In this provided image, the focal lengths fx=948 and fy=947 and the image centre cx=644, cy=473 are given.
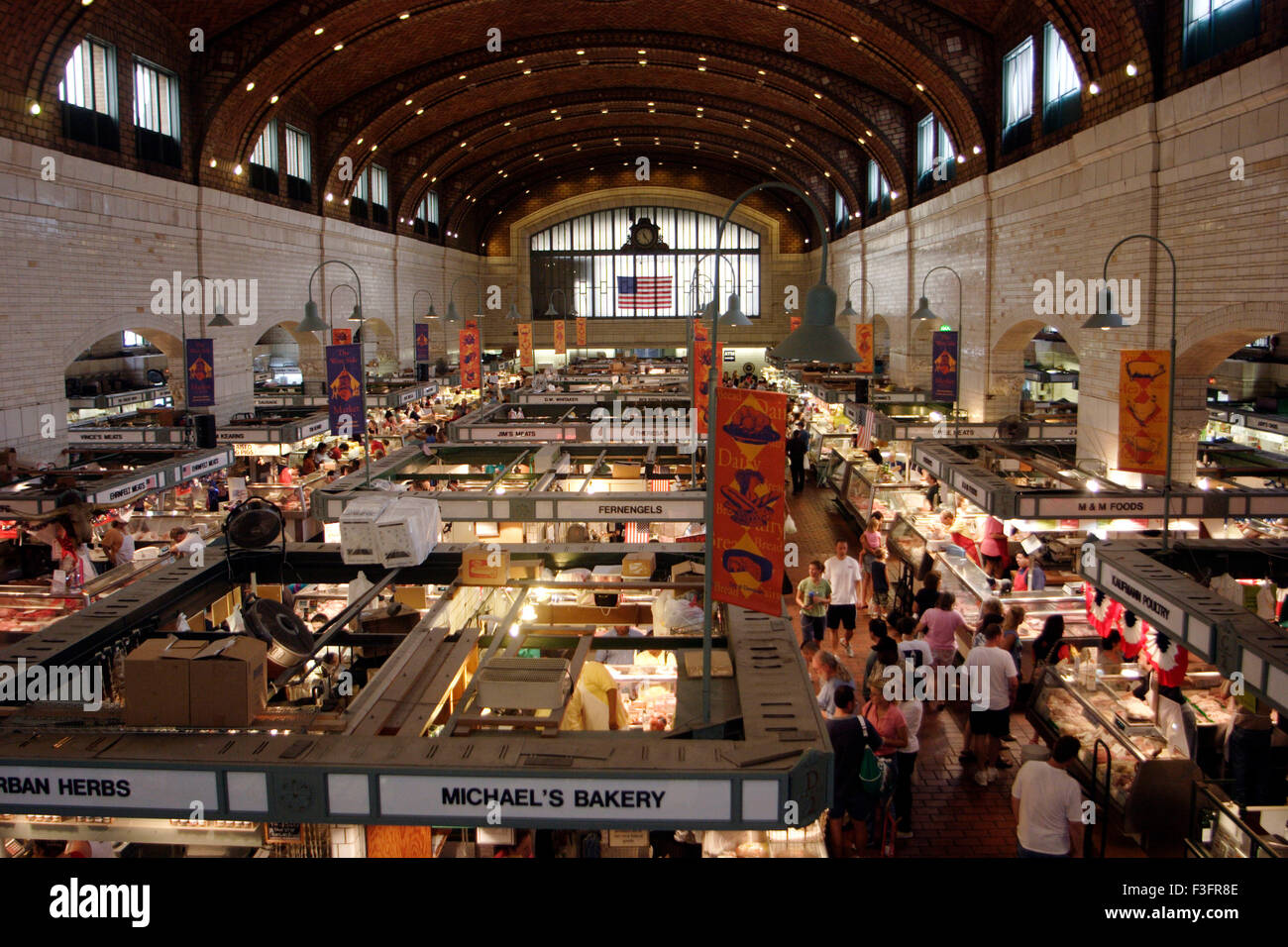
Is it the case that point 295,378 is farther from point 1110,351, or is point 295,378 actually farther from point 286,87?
point 1110,351

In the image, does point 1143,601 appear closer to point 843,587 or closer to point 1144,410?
point 1144,410

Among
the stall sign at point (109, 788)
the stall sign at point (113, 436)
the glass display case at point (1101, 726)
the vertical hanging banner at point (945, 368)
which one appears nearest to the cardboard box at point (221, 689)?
the stall sign at point (109, 788)

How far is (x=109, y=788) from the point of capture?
3936 mm

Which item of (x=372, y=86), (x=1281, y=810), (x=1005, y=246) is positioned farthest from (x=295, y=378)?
(x=1281, y=810)

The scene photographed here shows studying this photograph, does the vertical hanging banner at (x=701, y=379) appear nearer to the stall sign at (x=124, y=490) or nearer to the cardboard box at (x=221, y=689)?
the stall sign at (x=124, y=490)

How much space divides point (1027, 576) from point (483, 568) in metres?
7.07

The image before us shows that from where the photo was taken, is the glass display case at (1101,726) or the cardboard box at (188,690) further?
the glass display case at (1101,726)

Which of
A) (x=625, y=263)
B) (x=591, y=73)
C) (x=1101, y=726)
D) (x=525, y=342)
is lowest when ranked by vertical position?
(x=1101, y=726)

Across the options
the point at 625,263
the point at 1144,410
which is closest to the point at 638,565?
the point at 1144,410

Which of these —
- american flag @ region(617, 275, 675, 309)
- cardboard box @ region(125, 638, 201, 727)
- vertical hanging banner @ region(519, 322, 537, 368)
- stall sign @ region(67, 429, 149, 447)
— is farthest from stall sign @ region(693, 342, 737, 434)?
american flag @ region(617, 275, 675, 309)

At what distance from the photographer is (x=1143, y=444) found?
9.48 m

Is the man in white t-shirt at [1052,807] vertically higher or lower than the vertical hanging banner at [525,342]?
lower

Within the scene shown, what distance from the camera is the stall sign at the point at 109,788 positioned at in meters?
3.93

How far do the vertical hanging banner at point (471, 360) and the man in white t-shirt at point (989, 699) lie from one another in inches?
611
